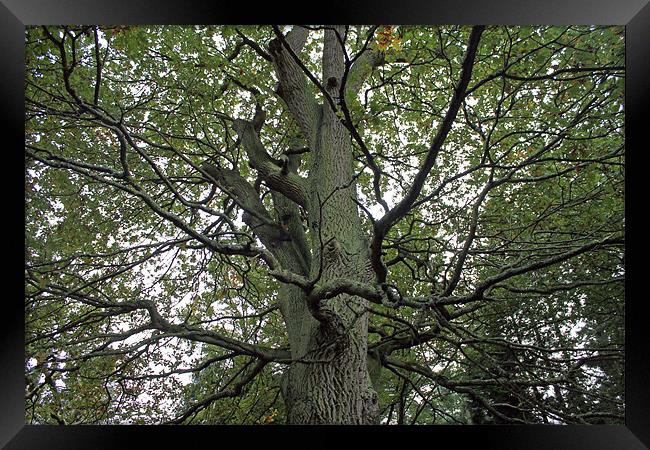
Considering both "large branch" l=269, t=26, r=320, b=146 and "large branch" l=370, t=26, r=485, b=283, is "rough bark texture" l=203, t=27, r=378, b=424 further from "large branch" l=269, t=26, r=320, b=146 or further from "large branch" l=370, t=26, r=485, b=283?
"large branch" l=370, t=26, r=485, b=283

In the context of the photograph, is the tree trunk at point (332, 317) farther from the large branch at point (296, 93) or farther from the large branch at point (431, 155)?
the large branch at point (431, 155)

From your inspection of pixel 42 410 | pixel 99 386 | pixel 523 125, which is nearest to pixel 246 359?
pixel 99 386

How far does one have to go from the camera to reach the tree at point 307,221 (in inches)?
106

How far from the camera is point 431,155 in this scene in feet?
5.98

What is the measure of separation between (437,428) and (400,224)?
9.20ft

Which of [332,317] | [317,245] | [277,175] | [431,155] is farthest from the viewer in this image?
[277,175]

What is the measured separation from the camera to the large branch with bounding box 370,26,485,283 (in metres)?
1.54

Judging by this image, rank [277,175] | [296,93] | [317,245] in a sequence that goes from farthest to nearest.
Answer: [296,93]
[277,175]
[317,245]

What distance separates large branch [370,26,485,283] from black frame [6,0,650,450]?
192 millimetres

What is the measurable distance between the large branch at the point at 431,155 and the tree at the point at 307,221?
3 centimetres

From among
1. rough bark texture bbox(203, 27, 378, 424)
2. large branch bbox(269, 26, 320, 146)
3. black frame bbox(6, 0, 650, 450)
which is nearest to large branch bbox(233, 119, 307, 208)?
rough bark texture bbox(203, 27, 378, 424)
